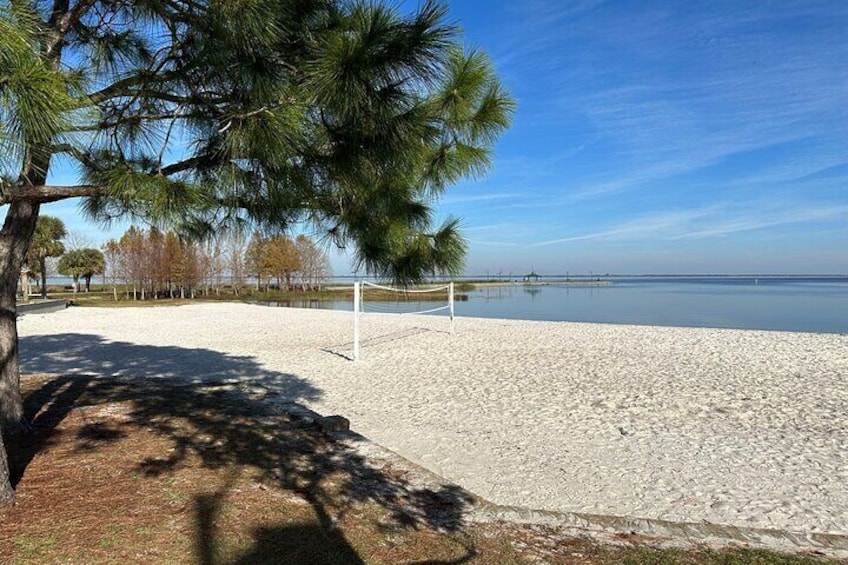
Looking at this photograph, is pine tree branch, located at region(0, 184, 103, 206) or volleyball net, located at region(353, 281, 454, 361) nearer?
pine tree branch, located at region(0, 184, 103, 206)

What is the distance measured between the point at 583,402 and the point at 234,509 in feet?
15.4

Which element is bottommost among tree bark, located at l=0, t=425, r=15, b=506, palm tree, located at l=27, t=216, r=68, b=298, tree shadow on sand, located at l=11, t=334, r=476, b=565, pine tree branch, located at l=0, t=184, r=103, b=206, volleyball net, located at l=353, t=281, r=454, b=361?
tree shadow on sand, located at l=11, t=334, r=476, b=565

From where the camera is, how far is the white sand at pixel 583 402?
3.74 m

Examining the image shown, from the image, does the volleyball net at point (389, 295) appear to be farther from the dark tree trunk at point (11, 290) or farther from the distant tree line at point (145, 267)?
the distant tree line at point (145, 267)

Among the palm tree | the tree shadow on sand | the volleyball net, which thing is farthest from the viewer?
the palm tree

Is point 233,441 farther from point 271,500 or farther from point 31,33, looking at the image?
point 31,33

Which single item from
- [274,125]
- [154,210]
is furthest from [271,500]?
[274,125]

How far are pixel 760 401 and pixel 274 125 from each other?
6.67m

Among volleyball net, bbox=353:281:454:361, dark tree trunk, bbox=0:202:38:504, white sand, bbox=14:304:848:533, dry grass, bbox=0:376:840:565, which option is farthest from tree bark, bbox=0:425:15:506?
white sand, bbox=14:304:848:533

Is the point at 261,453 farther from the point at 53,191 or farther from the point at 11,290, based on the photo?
the point at 53,191

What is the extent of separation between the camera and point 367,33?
88.1 inches

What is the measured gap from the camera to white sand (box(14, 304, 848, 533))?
12.3 feet

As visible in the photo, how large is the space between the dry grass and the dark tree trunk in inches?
10.8

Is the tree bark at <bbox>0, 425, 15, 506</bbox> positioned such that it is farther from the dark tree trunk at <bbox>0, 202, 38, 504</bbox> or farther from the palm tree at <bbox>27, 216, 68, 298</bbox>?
the palm tree at <bbox>27, 216, 68, 298</bbox>
